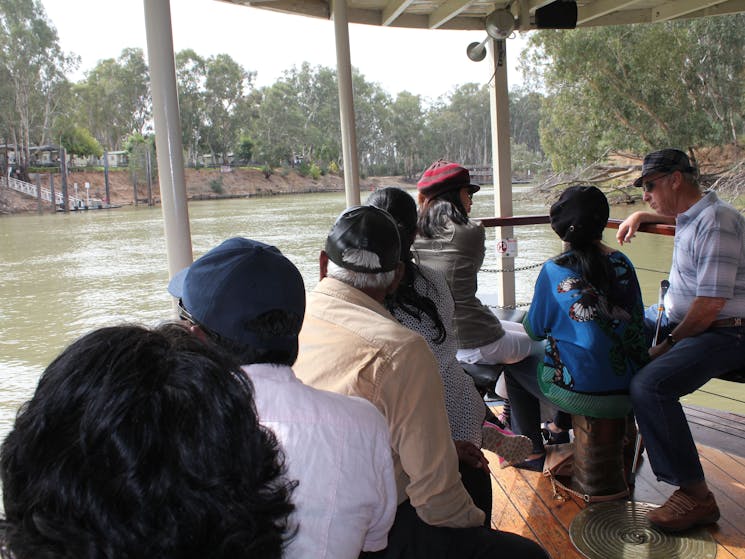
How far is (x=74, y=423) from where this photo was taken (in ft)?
1.56

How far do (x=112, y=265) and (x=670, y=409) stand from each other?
11113mm

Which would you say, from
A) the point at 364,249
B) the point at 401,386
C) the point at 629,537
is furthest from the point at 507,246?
the point at 401,386

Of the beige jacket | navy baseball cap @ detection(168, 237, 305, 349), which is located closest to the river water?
the beige jacket

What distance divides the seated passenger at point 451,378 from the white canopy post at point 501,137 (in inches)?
91.1

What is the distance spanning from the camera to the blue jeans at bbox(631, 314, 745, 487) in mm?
1662

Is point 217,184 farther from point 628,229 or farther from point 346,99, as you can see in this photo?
point 628,229

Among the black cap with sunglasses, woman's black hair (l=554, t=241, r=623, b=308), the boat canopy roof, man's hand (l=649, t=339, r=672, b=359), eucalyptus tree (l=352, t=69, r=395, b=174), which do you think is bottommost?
man's hand (l=649, t=339, r=672, b=359)

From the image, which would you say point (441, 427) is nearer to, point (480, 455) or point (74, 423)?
point (480, 455)

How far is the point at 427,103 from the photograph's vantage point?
18594 millimetres

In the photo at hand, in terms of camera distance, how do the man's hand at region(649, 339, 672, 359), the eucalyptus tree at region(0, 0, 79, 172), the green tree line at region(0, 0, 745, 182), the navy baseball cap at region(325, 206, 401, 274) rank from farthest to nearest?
the green tree line at region(0, 0, 745, 182) → the eucalyptus tree at region(0, 0, 79, 172) → the man's hand at region(649, 339, 672, 359) → the navy baseball cap at region(325, 206, 401, 274)

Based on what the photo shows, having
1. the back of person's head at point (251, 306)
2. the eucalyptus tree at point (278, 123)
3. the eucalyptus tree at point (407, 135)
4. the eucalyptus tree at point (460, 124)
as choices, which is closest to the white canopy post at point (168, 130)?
the back of person's head at point (251, 306)

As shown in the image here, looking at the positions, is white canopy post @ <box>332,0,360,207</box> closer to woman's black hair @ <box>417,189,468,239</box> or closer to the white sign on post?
the white sign on post

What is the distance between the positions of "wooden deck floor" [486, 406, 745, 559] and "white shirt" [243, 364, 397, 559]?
1.02 meters

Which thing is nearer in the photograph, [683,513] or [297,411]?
[297,411]
